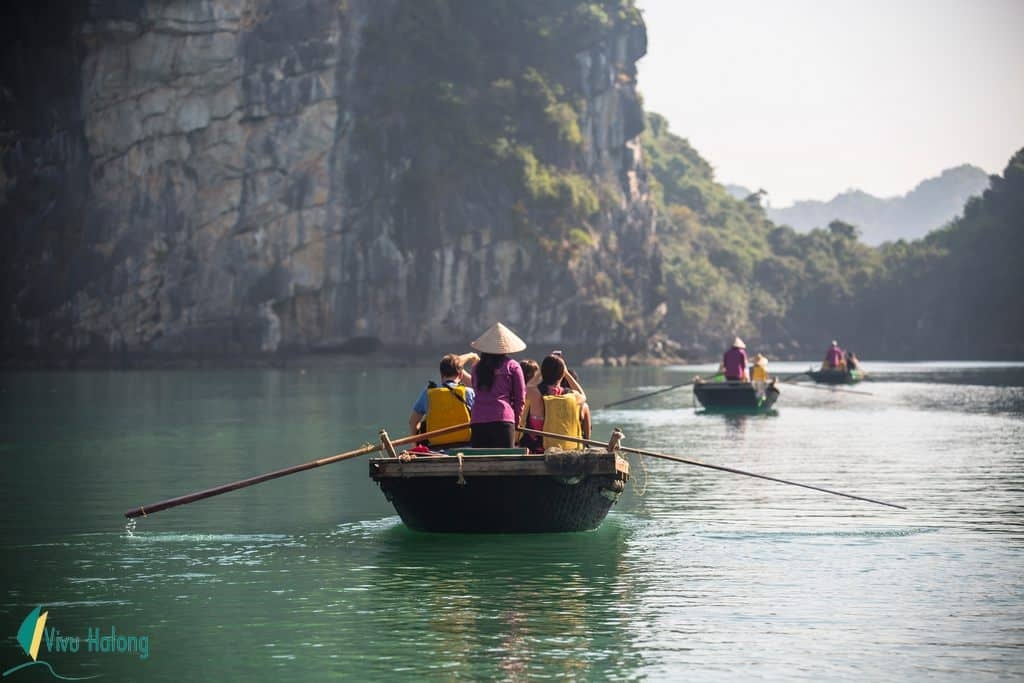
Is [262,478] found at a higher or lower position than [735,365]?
lower

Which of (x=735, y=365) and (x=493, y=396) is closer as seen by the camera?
A: (x=493, y=396)

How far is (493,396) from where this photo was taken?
15.2 metres

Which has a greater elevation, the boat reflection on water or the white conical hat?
the white conical hat

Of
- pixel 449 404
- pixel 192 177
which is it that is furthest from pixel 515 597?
pixel 192 177

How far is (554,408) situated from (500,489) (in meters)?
1.32

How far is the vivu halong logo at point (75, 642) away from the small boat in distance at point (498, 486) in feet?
14.6

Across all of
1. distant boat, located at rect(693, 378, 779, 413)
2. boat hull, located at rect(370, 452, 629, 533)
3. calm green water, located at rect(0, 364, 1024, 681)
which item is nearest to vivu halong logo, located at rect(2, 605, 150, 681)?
calm green water, located at rect(0, 364, 1024, 681)

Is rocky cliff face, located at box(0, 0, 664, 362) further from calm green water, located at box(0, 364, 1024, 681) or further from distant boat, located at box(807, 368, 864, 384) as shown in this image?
calm green water, located at box(0, 364, 1024, 681)

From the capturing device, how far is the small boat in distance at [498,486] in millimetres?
14641

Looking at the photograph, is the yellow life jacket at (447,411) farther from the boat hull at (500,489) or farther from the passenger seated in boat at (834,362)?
the passenger seated in boat at (834,362)

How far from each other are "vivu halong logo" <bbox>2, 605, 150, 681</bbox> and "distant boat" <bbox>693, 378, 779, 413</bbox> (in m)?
27.7

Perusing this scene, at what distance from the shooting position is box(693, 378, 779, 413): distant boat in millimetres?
37625

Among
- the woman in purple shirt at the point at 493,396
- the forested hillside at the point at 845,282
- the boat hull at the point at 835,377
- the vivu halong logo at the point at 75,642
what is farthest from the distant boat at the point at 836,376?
the forested hillside at the point at 845,282

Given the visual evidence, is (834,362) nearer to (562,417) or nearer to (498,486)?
(562,417)
